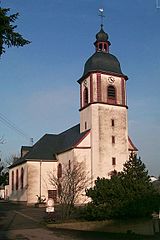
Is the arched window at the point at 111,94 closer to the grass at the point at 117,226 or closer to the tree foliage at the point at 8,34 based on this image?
the grass at the point at 117,226

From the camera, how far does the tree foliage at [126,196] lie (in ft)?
69.5

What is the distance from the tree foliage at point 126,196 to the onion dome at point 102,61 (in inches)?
920

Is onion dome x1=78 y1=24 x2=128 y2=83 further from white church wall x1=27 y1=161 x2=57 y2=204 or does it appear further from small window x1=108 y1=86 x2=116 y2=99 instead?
white church wall x1=27 y1=161 x2=57 y2=204

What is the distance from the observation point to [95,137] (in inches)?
1671

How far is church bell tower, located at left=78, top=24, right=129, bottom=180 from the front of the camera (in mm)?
42219

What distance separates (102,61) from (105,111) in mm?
6623

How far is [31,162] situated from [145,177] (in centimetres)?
2674

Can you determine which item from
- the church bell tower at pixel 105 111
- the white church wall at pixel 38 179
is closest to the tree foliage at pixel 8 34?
the church bell tower at pixel 105 111

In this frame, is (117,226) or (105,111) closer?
(117,226)

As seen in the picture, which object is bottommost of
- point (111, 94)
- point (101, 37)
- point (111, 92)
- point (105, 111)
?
point (105, 111)

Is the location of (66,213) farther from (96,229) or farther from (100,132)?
(100,132)

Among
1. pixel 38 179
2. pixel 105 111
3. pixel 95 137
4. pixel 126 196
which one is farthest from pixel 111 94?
pixel 126 196

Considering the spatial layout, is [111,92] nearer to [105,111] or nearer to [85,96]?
[105,111]

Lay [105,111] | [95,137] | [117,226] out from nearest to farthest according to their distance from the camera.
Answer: [117,226], [95,137], [105,111]
